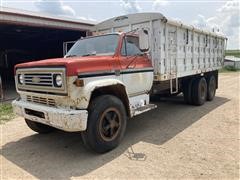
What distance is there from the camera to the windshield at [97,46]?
5.32 meters

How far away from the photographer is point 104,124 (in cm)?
470

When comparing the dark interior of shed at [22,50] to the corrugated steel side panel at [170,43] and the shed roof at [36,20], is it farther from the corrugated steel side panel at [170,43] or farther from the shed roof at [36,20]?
the corrugated steel side panel at [170,43]

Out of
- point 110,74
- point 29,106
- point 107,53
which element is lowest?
point 29,106

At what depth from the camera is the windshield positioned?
532 cm

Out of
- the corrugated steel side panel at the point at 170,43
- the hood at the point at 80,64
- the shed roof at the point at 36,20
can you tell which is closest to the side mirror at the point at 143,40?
the hood at the point at 80,64

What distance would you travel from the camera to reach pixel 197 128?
6.17m

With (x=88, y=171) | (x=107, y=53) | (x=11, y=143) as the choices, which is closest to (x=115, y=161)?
(x=88, y=171)

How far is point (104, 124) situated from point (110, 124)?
5.5 inches

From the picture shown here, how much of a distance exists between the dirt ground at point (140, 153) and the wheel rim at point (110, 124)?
328 millimetres

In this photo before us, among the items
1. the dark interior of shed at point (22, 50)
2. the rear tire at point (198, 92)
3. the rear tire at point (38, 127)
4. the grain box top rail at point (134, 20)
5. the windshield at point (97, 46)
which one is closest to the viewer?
the windshield at point (97, 46)

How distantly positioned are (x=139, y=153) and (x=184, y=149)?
0.91m

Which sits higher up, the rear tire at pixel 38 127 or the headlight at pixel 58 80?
the headlight at pixel 58 80

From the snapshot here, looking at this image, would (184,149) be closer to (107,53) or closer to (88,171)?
(88,171)

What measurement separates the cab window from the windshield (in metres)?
0.21
